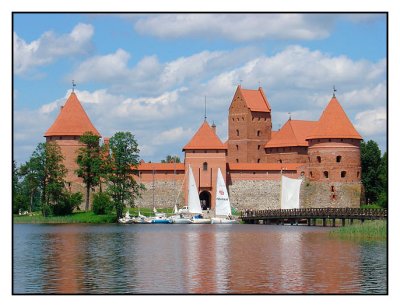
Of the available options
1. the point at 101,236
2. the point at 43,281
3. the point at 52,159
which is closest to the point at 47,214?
the point at 52,159

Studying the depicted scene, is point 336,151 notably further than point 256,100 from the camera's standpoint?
No

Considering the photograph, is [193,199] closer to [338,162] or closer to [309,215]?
[309,215]

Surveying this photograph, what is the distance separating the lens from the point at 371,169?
6122 centimetres

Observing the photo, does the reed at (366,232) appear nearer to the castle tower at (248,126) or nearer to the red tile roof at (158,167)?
the red tile roof at (158,167)

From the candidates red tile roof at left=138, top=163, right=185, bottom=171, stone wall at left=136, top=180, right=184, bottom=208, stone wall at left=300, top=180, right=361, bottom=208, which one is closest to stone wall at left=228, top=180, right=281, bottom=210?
stone wall at left=300, top=180, right=361, bottom=208

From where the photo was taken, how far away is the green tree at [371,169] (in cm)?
6091

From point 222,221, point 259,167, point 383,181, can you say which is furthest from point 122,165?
point 383,181

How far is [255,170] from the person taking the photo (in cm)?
5791

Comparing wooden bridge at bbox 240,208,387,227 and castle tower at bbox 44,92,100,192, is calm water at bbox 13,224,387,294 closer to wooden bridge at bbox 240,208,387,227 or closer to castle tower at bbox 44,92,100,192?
wooden bridge at bbox 240,208,387,227

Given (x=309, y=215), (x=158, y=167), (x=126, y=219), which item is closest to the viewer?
(x=309, y=215)

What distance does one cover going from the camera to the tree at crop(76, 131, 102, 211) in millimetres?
50844

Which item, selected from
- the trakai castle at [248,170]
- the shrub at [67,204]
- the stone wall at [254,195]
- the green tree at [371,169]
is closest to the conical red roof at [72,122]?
the trakai castle at [248,170]

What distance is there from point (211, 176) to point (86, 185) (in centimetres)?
804

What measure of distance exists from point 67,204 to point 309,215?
13.4m
